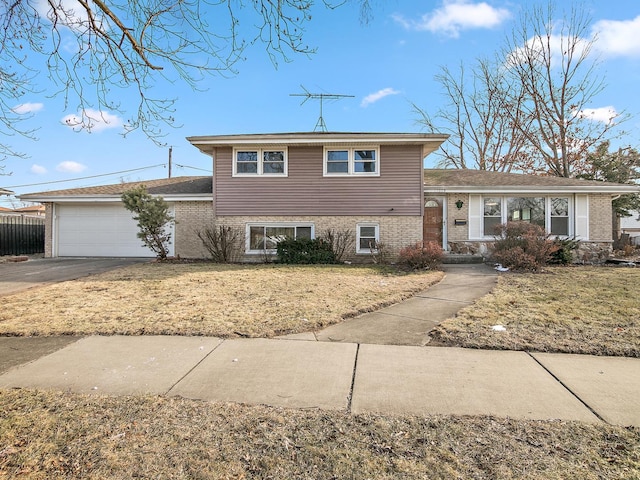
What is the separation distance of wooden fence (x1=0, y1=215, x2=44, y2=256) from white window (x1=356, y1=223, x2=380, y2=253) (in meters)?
16.0

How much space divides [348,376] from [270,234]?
11099mm

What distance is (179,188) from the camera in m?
16.1

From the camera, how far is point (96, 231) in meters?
15.7

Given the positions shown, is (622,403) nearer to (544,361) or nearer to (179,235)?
(544,361)

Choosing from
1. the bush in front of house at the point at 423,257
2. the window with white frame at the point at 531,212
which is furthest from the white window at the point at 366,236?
the window with white frame at the point at 531,212

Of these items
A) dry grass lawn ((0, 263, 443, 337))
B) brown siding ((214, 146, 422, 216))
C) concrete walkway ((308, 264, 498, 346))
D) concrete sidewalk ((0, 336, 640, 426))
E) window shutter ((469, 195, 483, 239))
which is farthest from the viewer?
window shutter ((469, 195, 483, 239))

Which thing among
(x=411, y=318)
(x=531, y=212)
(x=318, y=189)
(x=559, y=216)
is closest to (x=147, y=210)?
(x=318, y=189)

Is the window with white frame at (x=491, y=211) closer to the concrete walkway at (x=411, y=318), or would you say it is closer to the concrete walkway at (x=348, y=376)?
the concrete walkway at (x=411, y=318)

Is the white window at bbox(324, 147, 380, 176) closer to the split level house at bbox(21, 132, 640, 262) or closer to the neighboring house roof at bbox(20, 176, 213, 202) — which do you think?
the split level house at bbox(21, 132, 640, 262)

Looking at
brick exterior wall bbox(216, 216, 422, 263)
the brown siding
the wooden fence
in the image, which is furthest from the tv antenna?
the wooden fence

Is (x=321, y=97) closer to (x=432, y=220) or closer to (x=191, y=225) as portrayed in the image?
(x=432, y=220)

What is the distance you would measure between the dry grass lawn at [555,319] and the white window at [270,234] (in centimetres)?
767

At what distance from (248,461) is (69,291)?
7.38 m

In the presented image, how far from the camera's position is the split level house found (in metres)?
13.8
